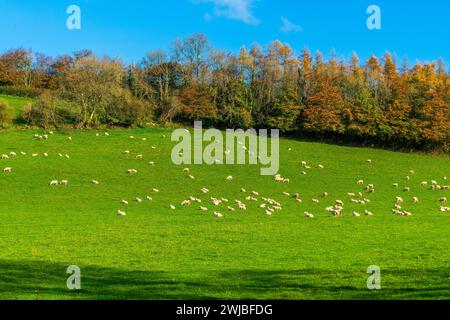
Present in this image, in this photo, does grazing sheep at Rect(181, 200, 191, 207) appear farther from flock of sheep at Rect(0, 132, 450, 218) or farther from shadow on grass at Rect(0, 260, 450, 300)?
shadow on grass at Rect(0, 260, 450, 300)

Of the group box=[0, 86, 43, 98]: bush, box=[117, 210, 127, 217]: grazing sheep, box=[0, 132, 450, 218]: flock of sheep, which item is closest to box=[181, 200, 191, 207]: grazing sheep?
box=[0, 132, 450, 218]: flock of sheep

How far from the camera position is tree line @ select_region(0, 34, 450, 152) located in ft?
214

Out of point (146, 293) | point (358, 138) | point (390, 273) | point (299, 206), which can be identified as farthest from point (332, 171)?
point (146, 293)

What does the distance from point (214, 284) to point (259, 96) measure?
72239 millimetres

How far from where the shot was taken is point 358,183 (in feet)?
150

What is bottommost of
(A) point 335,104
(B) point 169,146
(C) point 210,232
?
(C) point 210,232

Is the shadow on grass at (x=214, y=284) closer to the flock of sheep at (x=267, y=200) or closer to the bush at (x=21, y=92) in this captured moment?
the flock of sheep at (x=267, y=200)

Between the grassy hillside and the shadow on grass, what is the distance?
0.05 metres

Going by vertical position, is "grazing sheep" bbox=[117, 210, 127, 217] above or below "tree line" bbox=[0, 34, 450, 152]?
below

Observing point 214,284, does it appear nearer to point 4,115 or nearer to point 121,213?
point 121,213

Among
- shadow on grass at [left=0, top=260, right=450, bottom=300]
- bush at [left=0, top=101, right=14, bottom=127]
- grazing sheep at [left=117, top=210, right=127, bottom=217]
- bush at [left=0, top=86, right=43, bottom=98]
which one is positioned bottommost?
grazing sheep at [left=117, top=210, right=127, bottom=217]

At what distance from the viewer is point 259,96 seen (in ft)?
275
